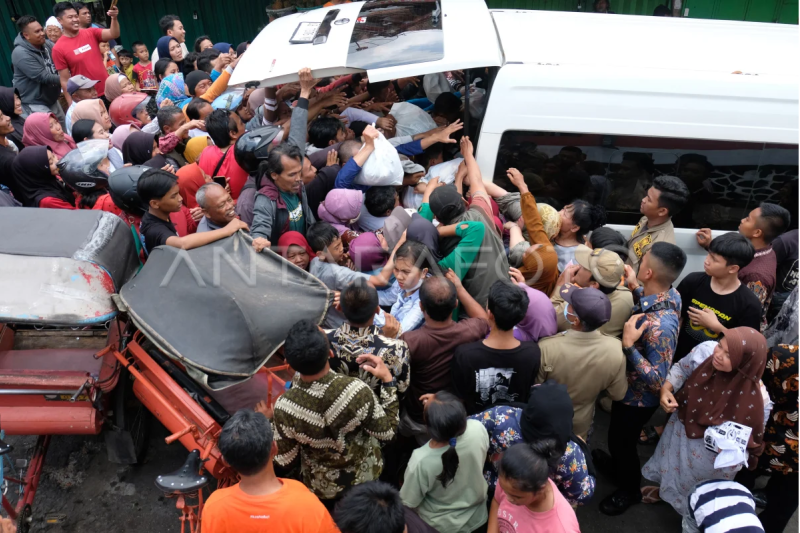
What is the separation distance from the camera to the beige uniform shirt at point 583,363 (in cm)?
290

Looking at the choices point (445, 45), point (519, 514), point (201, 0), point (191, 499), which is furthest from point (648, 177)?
point (201, 0)

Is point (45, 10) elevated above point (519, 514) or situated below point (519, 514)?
above

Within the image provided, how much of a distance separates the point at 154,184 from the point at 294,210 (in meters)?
0.89

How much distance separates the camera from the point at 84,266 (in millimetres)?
2871

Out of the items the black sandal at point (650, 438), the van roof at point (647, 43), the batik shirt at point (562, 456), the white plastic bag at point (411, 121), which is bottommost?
the black sandal at point (650, 438)

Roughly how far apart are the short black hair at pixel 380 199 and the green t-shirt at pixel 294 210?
0.48 metres

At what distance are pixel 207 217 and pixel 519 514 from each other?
2.57 metres

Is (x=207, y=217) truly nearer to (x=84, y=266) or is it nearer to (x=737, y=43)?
(x=84, y=266)

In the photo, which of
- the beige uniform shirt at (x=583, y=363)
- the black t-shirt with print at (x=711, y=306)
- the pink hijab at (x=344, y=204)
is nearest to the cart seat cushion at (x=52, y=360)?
the pink hijab at (x=344, y=204)

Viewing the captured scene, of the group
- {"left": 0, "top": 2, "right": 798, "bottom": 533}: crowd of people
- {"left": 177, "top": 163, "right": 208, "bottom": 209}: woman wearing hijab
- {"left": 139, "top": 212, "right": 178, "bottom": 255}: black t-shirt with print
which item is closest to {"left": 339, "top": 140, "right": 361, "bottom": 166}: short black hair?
{"left": 0, "top": 2, "right": 798, "bottom": 533}: crowd of people

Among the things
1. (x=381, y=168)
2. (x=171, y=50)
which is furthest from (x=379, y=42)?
(x=171, y=50)

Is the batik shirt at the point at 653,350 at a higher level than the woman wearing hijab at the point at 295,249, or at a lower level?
lower

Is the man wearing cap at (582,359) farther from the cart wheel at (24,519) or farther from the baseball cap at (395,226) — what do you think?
the cart wheel at (24,519)

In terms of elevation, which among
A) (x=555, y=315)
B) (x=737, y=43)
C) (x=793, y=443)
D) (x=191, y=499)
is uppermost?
(x=737, y=43)
